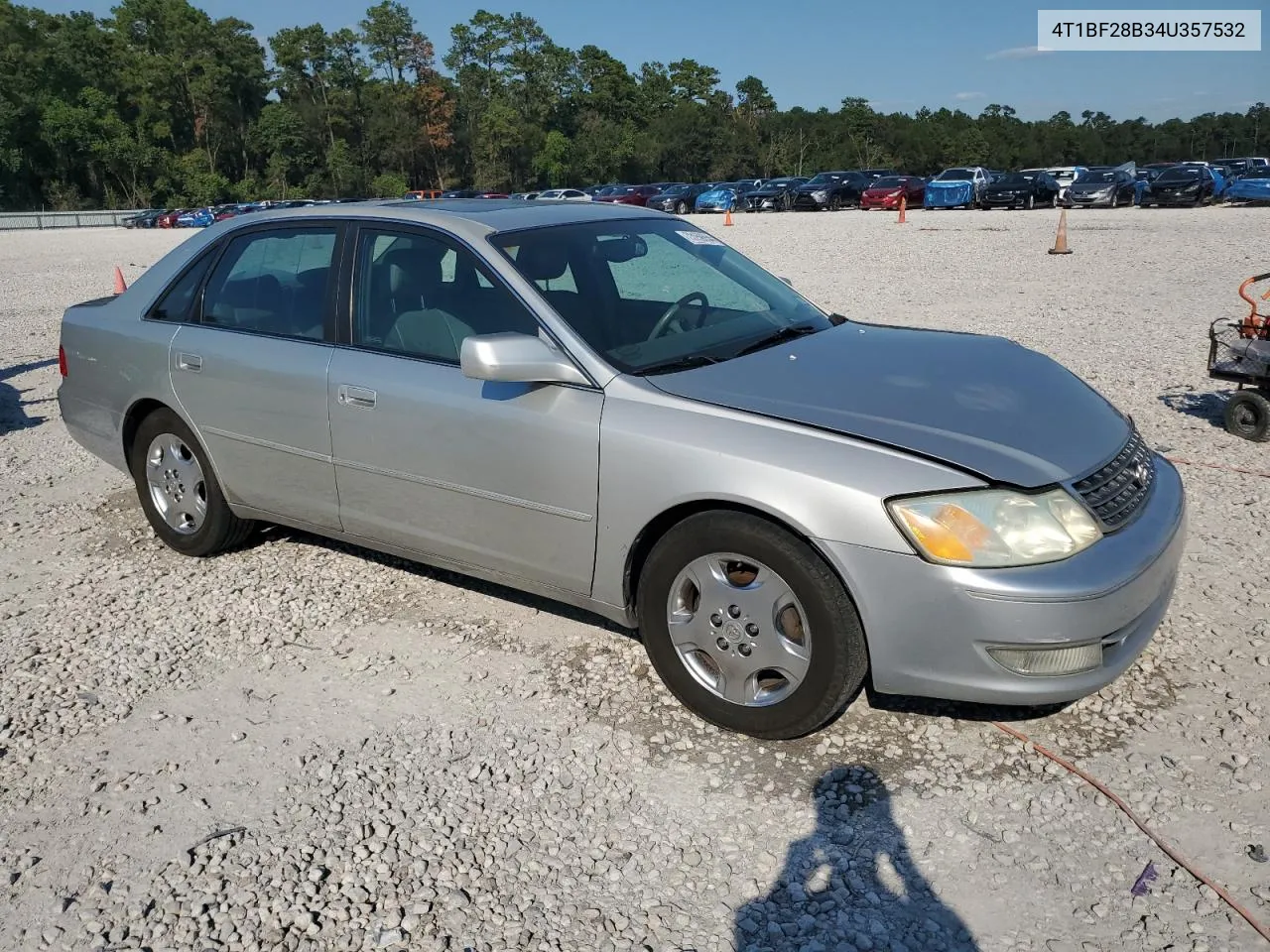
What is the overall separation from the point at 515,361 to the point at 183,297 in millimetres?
2340

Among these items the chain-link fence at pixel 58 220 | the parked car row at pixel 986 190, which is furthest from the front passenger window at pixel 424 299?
the chain-link fence at pixel 58 220

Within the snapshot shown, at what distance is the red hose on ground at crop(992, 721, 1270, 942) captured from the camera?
2.58 m

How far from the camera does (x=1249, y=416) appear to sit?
659 centimetres

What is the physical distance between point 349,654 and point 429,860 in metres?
1.41

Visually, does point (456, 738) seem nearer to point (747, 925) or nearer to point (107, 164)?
point (747, 925)

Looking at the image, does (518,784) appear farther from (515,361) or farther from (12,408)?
(12,408)

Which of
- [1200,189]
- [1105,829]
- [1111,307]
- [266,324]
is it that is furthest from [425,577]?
[1200,189]

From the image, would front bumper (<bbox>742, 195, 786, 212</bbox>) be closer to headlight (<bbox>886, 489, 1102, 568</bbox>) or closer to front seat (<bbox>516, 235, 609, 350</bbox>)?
front seat (<bbox>516, 235, 609, 350</bbox>)

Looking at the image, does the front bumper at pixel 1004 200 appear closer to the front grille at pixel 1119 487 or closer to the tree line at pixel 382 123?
the front grille at pixel 1119 487

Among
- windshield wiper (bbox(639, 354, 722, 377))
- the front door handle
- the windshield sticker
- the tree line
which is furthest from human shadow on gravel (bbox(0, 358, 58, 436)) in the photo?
the tree line

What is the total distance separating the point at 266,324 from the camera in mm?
4609

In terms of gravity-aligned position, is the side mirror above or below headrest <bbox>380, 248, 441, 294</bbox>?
below

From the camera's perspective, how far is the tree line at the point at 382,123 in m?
80.8

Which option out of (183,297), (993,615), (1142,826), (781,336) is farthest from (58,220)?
(1142,826)
